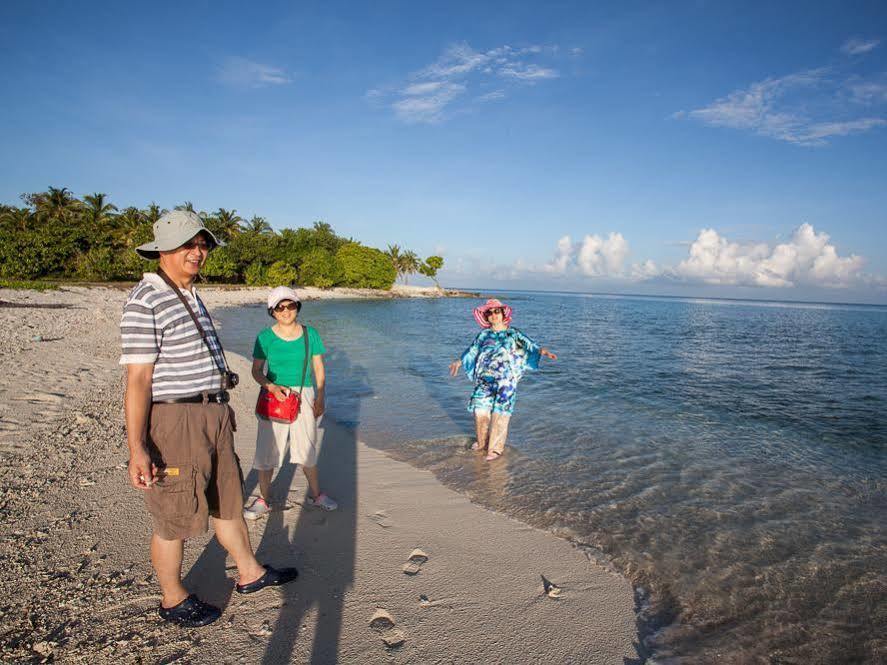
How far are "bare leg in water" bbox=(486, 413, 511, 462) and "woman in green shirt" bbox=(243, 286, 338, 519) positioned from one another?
8.92 feet

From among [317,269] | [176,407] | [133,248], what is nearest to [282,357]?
[176,407]

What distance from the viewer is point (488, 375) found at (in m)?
5.69

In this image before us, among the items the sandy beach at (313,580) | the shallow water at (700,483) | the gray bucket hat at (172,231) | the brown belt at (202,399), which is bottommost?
the shallow water at (700,483)

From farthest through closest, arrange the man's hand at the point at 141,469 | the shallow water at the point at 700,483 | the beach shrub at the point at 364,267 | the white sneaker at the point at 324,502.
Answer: the beach shrub at the point at 364,267 < the white sneaker at the point at 324,502 < the shallow water at the point at 700,483 < the man's hand at the point at 141,469

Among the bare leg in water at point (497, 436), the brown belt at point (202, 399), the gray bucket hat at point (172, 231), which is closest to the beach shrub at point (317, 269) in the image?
the bare leg in water at point (497, 436)

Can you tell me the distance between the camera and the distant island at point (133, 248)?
39.5m

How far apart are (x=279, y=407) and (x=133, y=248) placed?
30.4 meters

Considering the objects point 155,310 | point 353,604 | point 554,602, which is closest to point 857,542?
point 554,602

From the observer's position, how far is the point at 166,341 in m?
2.36

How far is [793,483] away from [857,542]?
5.05 ft

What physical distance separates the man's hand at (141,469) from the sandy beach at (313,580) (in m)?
0.98

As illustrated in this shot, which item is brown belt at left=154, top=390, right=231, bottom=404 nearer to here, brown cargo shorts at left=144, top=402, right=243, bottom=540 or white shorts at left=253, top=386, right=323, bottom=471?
brown cargo shorts at left=144, top=402, right=243, bottom=540

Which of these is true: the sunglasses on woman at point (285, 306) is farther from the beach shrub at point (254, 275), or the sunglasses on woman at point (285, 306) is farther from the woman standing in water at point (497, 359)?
the beach shrub at point (254, 275)

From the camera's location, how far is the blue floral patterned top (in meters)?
5.62
